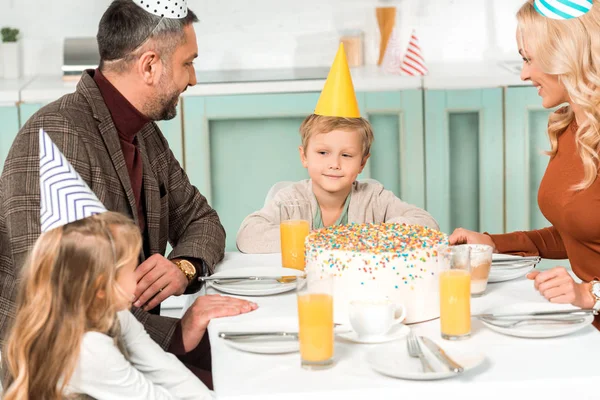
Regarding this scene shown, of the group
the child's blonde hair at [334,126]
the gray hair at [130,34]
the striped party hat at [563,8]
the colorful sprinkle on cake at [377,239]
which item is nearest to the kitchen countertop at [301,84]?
the child's blonde hair at [334,126]

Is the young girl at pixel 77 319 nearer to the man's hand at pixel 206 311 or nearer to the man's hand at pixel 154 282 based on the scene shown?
the man's hand at pixel 206 311

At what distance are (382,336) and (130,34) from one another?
0.96 metres

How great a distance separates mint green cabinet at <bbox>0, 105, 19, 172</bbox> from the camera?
3262mm

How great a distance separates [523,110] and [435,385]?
2.41 m

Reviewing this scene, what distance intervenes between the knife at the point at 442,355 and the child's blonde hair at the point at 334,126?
1.09 metres

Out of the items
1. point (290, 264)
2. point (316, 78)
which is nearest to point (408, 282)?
point (290, 264)

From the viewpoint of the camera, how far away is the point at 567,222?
1816mm

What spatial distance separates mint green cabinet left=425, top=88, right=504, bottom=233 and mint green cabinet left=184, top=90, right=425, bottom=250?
0.06 metres

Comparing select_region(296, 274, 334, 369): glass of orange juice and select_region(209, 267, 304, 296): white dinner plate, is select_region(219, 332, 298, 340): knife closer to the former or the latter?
select_region(296, 274, 334, 369): glass of orange juice

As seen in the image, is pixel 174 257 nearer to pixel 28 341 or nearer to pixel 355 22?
pixel 28 341

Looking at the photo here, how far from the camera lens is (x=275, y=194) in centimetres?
235

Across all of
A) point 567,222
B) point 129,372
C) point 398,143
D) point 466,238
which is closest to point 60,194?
point 129,372

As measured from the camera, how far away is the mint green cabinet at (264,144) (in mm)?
3328

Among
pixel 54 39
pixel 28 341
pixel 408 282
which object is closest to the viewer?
pixel 28 341
